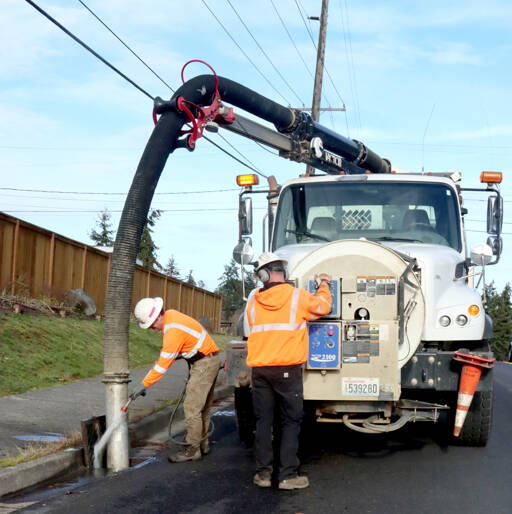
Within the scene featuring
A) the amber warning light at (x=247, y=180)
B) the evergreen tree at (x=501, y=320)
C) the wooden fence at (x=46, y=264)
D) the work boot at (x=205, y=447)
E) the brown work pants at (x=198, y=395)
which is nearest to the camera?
the brown work pants at (x=198, y=395)

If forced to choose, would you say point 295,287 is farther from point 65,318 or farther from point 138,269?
point 138,269

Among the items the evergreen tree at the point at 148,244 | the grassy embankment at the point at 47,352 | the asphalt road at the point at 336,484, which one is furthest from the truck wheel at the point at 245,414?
the evergreen tree at the point at 148,244

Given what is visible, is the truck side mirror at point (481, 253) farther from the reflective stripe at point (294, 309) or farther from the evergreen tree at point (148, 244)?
the evergreen tree at point (148, 244)

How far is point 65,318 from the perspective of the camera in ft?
57.7

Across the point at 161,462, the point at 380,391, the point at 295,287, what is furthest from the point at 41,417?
the point at 380,391

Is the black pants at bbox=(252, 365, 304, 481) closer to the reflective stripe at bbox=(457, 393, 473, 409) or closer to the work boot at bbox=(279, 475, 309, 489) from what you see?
the work boot at bbox=(279, 475, 309, 489)

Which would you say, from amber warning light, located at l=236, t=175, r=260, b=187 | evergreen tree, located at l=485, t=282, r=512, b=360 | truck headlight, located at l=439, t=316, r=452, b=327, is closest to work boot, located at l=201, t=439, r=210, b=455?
truck headlight, located at l=439, t=316, r=452, b=327

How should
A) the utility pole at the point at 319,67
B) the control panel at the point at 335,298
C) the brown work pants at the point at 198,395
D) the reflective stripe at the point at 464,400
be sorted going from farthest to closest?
the utility pole at the point at 319,67 < the brown work pants at the point at 198,395 < the reflective stripe at the point at 464,400 < the control panel at the point at 335,298

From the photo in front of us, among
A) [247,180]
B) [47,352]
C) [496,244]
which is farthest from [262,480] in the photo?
[47,352]

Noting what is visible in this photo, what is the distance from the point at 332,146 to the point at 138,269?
1367 cm

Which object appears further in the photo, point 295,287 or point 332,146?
point 332,146

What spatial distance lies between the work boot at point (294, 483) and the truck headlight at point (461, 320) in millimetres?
2199

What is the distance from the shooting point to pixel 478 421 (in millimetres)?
8305

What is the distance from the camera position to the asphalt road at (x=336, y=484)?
621 centimetres
